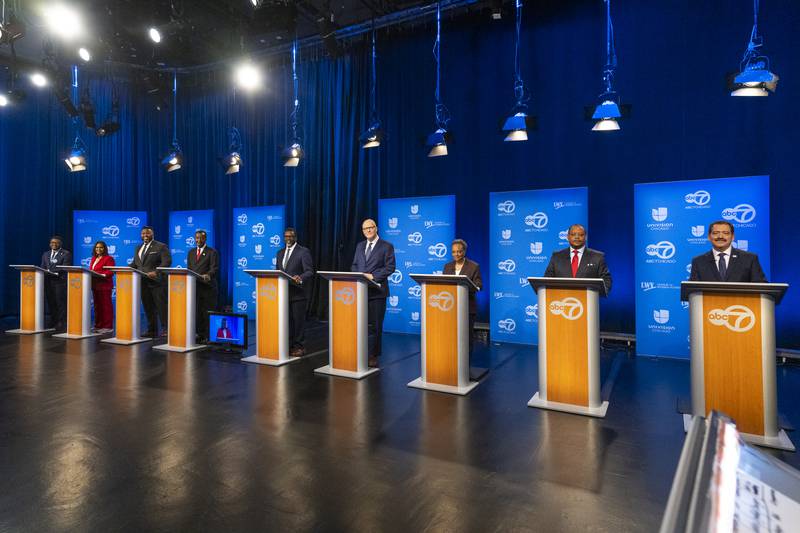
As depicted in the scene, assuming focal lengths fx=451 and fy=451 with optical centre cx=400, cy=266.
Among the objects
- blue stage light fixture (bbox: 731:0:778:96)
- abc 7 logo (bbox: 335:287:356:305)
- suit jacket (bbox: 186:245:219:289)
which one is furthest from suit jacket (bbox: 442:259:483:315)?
suit jacket (bbox: 186:245:219:289)

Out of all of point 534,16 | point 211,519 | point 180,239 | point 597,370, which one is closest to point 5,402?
point 211,519

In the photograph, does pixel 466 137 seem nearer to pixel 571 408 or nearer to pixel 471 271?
pixel 471 271

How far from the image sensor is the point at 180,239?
1020 centimetres

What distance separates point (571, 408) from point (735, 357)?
3.97ft

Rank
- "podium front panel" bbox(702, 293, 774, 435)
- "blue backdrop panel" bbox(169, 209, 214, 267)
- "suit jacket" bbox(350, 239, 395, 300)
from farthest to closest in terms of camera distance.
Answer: "blue backdrop panel" bbox(169, 209, 214, 267)
"suit jacket" bbox(350, 239, 395, 300)
"podium front panel" bbox(702, 293, 774, 435)

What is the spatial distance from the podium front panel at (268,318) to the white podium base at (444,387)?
1924 millimetres

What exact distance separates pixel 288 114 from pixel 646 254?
733cm

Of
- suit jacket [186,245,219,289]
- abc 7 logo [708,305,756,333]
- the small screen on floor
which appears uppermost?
suit jacket [186,245,219,289]

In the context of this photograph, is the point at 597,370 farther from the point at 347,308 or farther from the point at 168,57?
the point at 168,57

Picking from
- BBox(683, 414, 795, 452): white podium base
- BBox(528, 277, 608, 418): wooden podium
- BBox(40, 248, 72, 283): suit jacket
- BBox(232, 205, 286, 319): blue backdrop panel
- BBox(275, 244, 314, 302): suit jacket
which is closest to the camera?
BBox(683, 414, 795, 452): white podium base

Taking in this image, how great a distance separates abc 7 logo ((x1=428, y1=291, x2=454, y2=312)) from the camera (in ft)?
14.1

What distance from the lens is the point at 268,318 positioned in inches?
217

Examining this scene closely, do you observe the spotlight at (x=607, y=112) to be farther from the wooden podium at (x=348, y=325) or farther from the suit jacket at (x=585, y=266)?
the wooden podium at (x=348, y=325)

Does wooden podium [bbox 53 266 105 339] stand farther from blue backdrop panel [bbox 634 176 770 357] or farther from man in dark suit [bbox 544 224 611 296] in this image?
blue backdrop panel [bbox 634 176 770 357]
